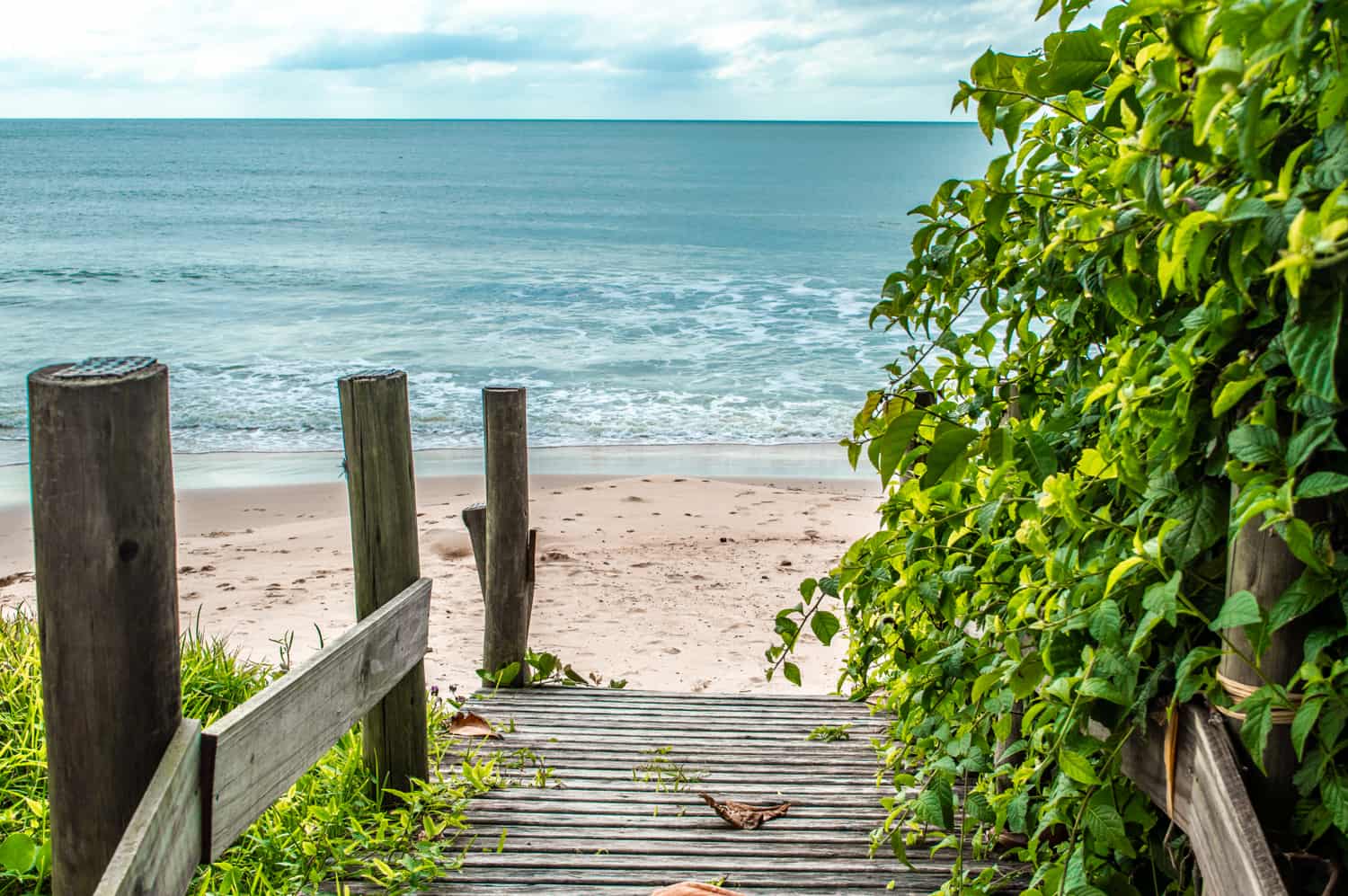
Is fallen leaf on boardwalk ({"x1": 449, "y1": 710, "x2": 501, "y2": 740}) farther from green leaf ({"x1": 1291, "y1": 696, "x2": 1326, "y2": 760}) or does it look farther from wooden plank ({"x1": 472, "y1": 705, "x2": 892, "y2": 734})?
green leaf ({"x1": 1291, "y1": 696, "x2": 1326, "y2": 760})

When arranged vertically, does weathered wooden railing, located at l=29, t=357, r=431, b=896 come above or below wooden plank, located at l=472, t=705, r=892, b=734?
above

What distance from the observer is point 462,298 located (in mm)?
25875

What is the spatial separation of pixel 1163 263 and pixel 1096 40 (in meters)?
0.56

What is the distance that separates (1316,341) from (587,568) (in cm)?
782

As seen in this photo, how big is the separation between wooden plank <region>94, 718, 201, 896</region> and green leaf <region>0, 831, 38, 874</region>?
106 centimetres

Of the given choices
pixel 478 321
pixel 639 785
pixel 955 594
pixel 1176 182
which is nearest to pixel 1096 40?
pixel 1176 182

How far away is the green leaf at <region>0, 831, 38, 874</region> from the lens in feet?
8.95

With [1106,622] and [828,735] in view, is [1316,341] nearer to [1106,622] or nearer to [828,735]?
[1106,622]

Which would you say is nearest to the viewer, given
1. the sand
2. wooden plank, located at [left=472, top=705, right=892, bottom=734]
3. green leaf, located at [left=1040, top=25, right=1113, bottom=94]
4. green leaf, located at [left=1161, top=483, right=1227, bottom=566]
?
green leaf, located at [left=1161, top=483, right=1227, bottom=566]

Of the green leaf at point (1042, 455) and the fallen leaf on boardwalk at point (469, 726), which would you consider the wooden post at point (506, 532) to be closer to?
the fallen leaf on boardwalk at point (469, 726)

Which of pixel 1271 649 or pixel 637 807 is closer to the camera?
pixel 1271 649

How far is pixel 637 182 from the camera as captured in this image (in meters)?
68.4

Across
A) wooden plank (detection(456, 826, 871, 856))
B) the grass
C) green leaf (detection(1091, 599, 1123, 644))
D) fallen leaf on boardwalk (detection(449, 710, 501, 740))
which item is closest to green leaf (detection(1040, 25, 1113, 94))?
green leaf (detection(1091, 599, 1123, 644))

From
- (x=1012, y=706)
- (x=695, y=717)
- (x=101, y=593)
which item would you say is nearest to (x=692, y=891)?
(x=1012, y=706)
